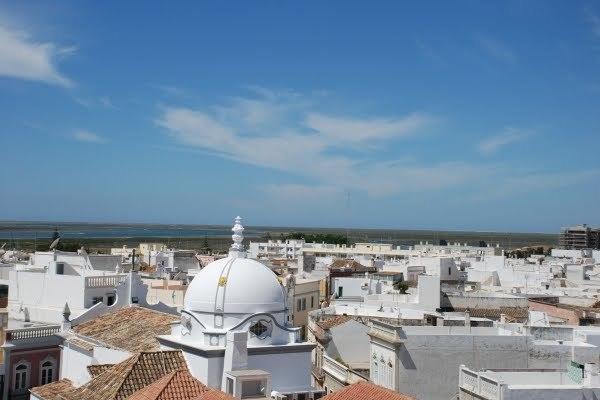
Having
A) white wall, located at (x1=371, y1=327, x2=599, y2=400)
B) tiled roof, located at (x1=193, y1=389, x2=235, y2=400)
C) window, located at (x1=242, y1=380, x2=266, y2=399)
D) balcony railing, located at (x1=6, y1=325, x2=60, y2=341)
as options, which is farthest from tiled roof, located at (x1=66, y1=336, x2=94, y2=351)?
white wall, located at (x1=371, y1=327, x2=599, y2=400)

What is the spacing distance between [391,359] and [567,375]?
581cm

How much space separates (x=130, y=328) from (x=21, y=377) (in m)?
6.00

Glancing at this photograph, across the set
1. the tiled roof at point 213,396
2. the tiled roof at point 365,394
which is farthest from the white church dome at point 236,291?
the tiled roof at point 213,396

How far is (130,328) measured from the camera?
25.6 m

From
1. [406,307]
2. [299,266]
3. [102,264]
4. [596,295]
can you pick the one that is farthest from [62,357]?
[299,266]

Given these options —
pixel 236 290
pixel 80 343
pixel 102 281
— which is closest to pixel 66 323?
pixel 80 343

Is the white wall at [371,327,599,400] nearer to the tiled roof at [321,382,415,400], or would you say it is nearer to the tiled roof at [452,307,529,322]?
the tiled roof at [321,382,415,400]

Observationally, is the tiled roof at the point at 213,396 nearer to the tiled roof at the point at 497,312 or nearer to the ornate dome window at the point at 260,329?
the ornate dome window at the point at 260,329

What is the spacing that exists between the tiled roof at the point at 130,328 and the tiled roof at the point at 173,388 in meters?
4.46

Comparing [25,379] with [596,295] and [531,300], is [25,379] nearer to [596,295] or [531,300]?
[531,300]

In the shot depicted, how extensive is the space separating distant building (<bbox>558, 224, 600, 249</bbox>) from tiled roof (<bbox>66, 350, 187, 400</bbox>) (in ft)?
481

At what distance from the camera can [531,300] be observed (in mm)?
44281

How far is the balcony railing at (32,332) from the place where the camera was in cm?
2786

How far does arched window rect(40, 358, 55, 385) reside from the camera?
28.7 metres
